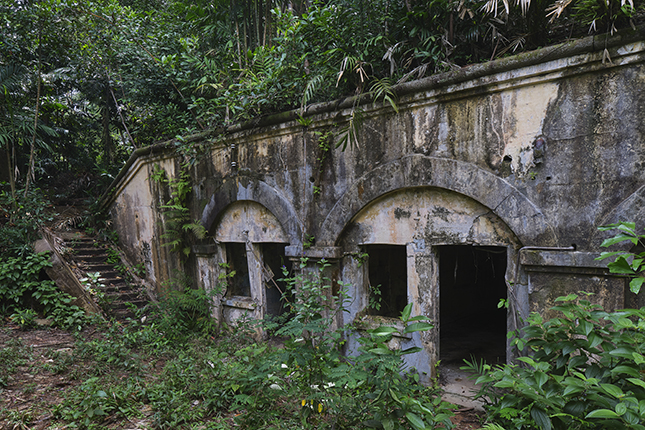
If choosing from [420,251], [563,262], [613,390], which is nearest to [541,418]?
[613,390]

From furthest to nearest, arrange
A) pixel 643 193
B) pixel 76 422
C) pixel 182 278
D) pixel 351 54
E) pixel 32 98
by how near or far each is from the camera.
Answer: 1. pixel 32 98
2. pixel 182 278
3. pixel 351 54
4. pixel 76 422
5. pixel 643 193

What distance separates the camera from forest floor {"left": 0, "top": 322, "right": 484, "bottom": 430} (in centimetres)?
391

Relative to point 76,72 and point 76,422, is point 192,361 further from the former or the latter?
point 76,72

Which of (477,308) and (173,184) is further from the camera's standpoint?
(477,308)

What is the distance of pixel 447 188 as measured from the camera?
14.6 feet

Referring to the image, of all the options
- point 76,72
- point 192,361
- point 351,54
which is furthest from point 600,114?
point 76,72

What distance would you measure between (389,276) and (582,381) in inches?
179

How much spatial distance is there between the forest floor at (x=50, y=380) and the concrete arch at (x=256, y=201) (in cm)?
255

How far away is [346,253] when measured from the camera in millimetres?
5453

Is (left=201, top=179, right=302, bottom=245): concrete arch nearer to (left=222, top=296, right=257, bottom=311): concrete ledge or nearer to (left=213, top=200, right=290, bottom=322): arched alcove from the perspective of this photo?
(left=213, top=200, right=290, bottom=322): arched alcove

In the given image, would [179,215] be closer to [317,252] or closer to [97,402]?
[317,252]

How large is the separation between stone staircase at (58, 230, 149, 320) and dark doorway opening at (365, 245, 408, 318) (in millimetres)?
4675

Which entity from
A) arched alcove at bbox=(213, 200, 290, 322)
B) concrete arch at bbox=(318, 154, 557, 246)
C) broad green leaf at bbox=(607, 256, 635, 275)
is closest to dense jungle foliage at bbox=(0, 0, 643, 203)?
concrete arch at bbox=(318, 154, 557, 246)

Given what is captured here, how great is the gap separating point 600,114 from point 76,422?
18.5ft
